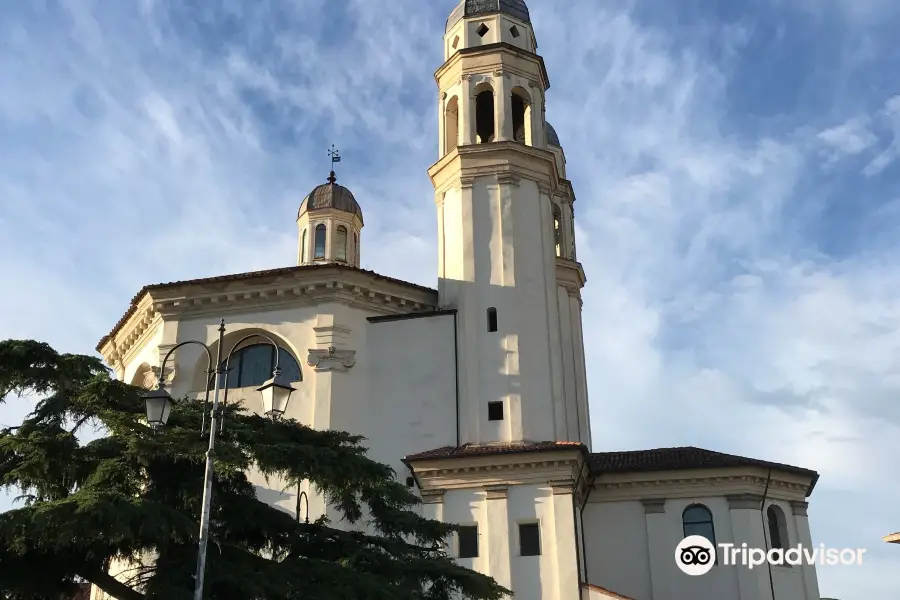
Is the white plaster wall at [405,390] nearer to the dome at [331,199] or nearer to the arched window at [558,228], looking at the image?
the arched window at [558,228]

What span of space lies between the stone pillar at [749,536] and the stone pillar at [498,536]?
19.6ft

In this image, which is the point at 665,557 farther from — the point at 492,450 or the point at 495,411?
the point at 495,411

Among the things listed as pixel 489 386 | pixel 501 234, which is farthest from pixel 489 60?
pixel 489 386

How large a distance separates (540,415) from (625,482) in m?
2.89

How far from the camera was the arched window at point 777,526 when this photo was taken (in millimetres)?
26438

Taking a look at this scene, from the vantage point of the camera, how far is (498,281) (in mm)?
27844

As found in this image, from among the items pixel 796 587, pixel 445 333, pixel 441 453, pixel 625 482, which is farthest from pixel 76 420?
pixel 796 587

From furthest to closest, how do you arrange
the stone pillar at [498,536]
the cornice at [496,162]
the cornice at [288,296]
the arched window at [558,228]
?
the arched window at [558,228] < the cornice at [496,162] < the cornice at [288,296] < the stone pillar at [498,536]

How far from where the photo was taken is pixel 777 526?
87.7 ft

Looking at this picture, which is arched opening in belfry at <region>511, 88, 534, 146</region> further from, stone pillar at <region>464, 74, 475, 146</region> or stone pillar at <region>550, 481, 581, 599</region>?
stone pillar at <region>550, 481, 581, 599</region>

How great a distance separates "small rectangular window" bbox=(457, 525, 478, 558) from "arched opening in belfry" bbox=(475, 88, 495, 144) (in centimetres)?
1316

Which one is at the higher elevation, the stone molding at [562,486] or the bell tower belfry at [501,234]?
the bell tower belfry at [501,234]

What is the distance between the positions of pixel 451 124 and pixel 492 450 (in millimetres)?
11550

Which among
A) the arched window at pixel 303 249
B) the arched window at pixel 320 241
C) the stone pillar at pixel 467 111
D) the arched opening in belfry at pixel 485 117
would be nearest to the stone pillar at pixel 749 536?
the stone pillar at pixel 467 111
